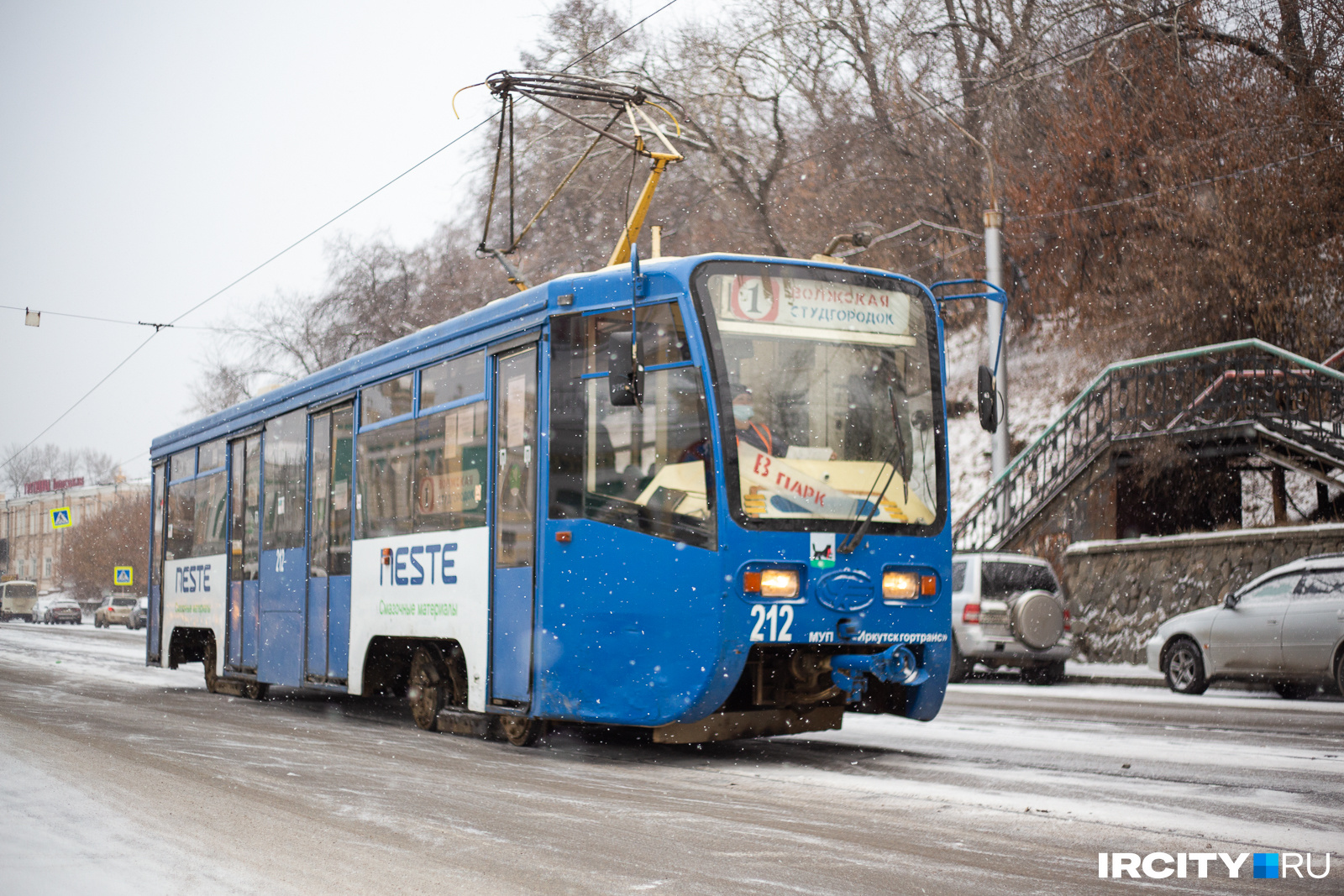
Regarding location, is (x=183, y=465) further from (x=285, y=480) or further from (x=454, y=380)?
(x=454, y=380)

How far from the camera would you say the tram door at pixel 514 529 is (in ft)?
32.1

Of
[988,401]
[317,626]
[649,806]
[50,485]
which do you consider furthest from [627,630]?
[50,485]

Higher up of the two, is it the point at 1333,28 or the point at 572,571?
the point at 1333,28

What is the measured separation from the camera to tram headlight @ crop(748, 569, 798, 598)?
8820 mm

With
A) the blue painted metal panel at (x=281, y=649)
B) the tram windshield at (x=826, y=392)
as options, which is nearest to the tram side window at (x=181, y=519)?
the blue painted metal panel at (x=281, y=649)

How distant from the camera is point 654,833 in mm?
6613

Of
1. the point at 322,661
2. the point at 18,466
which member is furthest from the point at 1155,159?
the point at 18,466

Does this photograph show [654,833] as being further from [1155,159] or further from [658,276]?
[1155,159]

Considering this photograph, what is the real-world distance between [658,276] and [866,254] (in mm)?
27146

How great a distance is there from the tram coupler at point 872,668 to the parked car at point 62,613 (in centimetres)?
7209

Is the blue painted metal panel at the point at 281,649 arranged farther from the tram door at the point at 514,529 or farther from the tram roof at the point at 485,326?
the tram door at the point at 514,529

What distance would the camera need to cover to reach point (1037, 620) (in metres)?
18.9

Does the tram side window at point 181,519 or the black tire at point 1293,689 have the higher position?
the tram side window at point 181,519

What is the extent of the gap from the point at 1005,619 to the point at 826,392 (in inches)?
426
